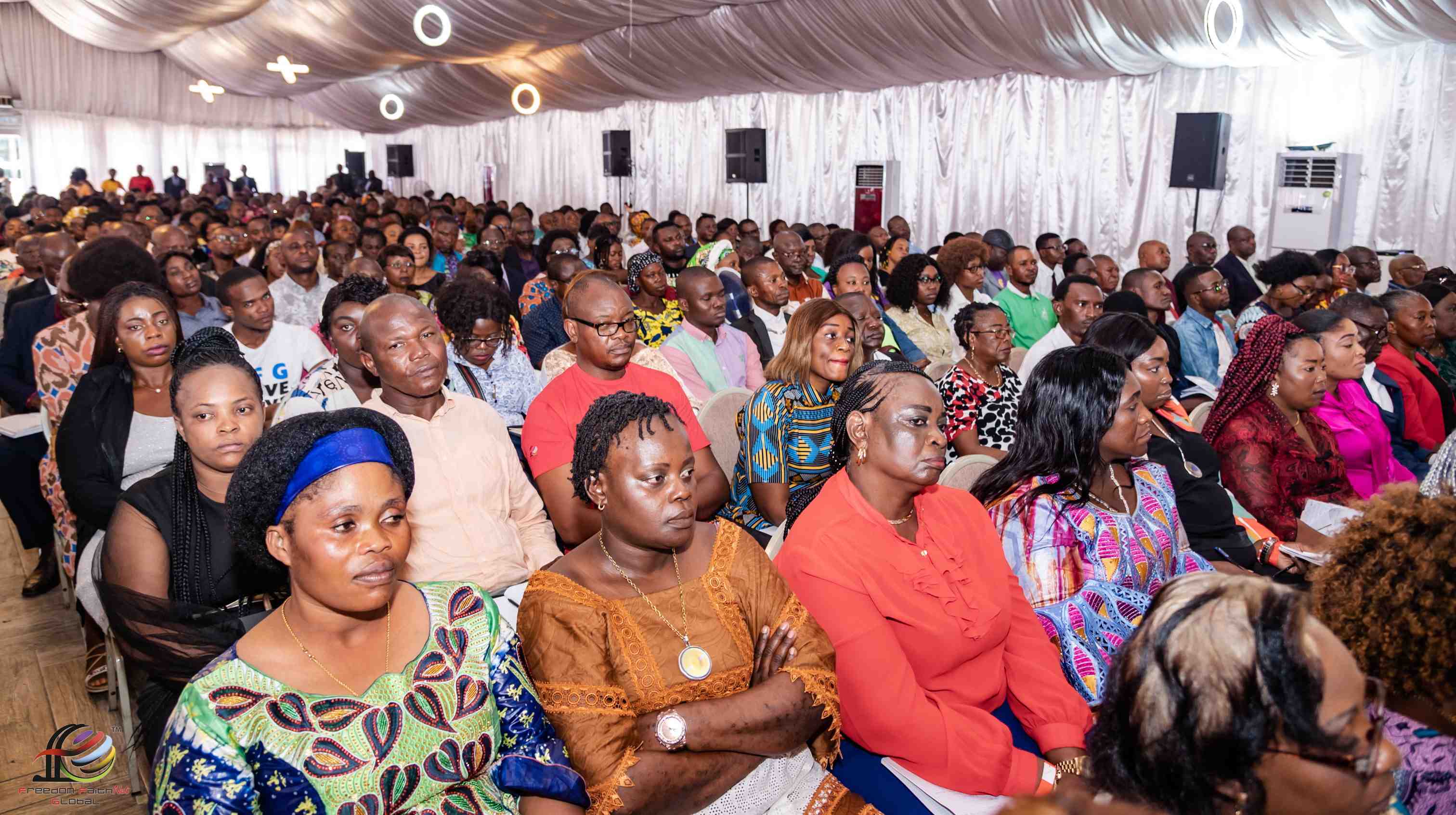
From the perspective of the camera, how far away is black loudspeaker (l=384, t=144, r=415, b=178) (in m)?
23.2

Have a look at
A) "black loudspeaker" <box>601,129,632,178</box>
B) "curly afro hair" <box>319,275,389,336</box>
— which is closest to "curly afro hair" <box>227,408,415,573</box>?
"curly afro hair" <box>319,275,389,336</box>

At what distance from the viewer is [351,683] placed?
1708mm

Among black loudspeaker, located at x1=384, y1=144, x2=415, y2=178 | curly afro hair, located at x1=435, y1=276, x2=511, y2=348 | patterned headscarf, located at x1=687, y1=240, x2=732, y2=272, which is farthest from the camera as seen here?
black loudspeaker, located at x1=384, y1=144, x2=415, y2=178

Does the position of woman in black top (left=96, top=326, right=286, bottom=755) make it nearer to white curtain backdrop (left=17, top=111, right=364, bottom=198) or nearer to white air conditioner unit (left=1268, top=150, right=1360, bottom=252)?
white air conditioner unit (left=1268, top=150, right=1360, bottom=252)

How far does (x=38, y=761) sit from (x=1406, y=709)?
374cm

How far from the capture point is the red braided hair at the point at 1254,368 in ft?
11.8

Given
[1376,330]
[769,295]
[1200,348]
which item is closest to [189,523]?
[769,295]

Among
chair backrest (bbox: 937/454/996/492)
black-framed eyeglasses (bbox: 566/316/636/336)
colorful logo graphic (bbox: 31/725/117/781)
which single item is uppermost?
black-framed eyeglasses (bbox: 566/316/636/336)

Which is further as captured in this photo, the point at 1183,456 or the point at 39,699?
the point at 39,699

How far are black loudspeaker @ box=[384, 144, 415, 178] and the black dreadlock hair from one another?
22.6m

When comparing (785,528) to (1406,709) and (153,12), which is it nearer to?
(1406,709)

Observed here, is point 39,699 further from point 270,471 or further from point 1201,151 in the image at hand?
point 1201,151

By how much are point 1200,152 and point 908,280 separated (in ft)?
15.3

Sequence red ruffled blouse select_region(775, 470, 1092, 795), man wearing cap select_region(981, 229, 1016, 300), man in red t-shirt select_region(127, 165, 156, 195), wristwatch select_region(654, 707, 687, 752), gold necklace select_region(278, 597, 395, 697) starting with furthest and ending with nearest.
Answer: man in red t-shirt select_region(127, 165, 156, 195)
man wearing cap select_region(981, 229, 1016, 300)
red ruffled blouse select_region(775, 470, 1092, 795)
wristwatch select_region(654, 707, 687, 752)
gold necklace select_region(278, 597, 395, 697)
